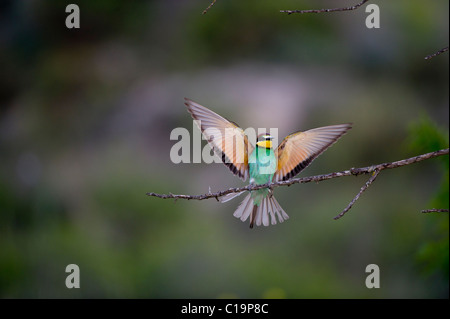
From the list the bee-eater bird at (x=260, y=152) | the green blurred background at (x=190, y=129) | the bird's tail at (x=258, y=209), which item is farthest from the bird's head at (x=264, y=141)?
the green blurred background at (x=190, y=129)

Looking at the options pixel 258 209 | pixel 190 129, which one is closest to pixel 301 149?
pixel 258 209

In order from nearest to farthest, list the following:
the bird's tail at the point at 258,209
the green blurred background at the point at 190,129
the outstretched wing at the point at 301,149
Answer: the outstretched wing at the point at 301,149 < the bird's tail at the point at 258,209 < the green blurred background at the point at 190,129

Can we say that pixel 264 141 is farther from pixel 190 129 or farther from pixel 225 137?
pixel 190 129

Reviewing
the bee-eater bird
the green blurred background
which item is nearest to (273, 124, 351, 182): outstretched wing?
the bee-eater bird

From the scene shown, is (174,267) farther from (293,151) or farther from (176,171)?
(293,151)

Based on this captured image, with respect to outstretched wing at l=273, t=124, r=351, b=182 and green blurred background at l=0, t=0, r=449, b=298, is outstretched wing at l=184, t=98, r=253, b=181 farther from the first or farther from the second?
green blurred background at l=0, t=0, r=449, b=298

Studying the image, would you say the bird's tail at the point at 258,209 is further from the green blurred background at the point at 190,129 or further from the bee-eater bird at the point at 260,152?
the green blurred background at the point at 190,129
